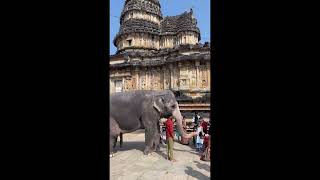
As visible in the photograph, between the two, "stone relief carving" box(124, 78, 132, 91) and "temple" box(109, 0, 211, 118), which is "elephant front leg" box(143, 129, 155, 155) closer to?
"temple" box(109, 0, 211, 118)

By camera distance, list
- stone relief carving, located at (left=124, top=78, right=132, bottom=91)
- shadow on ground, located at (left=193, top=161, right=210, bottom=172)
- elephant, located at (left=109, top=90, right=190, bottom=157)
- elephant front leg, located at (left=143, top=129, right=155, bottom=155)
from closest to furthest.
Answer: shadow on ground, located at (left=193, top=161, right=210, bottom=172) < elephant front leg, located at (left=143, top=129, right=155, bottom=155) < elephant, located at (left=109, top=90, right=190, bottom=157) < stone relief carving, located at (left=124, top=78, right=132, bottom=91)

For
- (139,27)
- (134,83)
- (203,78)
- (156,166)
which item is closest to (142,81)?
(134,83)

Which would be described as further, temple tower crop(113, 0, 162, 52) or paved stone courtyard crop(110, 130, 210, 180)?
temple tower crop(113, 0, 162, 52)

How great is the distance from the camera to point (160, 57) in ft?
93.0

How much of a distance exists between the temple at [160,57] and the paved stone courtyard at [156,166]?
9.07 meters

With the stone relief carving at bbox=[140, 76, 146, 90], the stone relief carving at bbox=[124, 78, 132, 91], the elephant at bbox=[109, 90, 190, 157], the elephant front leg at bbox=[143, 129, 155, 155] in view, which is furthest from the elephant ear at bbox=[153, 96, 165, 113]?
the stone relief carving at bbox=[124, 78, 132, 91]

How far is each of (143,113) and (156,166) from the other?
2.05 meters

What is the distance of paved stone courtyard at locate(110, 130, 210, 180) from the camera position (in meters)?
5.69

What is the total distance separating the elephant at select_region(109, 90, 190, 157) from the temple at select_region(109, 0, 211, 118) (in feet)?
28.0
